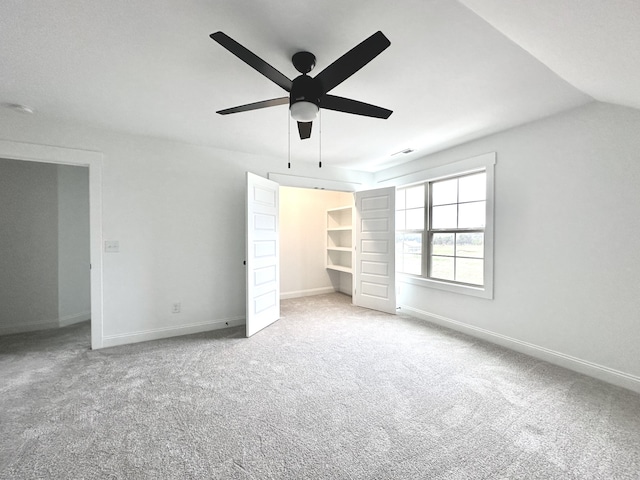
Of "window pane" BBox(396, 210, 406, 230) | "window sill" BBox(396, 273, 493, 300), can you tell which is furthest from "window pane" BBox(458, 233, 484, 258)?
"window pane" BBox(396, 210, 406, 230)

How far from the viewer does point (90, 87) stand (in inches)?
86.2

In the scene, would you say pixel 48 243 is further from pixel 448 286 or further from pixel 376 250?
pixel 448 286

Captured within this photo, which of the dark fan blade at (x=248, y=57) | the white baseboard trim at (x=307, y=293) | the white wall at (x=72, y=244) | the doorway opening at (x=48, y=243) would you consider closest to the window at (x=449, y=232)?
the white baseboard trim at (x=307, y=293)

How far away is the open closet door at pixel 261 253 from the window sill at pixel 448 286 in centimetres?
209

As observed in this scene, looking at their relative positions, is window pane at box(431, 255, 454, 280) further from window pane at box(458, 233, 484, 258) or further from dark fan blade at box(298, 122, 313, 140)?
dark fan blade at box(298, 122, 313, 140)

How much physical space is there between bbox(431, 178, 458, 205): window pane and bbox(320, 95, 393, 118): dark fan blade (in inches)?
94.5

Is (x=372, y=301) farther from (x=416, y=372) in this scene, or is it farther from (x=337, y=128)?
(x=337, y=128)

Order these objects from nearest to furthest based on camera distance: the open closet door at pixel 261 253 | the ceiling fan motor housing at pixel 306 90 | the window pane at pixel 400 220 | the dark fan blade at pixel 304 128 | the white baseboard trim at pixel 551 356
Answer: the ceiling fan motor housing at pixel 306 90 < the dark fan blade at pixel 304 128 < the white baseboard trim at pixel 551 356 < the open closet door at pixel 261 253 < the window pane at pixel 400 220

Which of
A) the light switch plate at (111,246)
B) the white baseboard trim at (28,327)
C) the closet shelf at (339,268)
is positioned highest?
the light switch plate at (111,246)

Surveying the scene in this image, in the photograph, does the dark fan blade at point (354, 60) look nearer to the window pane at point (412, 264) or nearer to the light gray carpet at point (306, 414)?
the light gray carpet at point (306, 414)

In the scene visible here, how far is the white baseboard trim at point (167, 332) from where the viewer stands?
3111 millimetres

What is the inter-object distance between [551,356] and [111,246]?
16.0 ft

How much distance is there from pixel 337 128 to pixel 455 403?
282 cm

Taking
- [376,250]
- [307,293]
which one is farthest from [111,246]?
[376,250]
